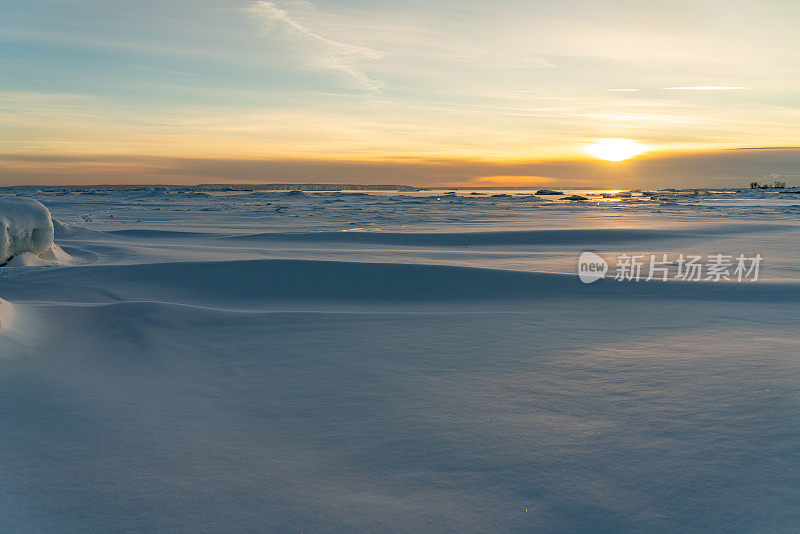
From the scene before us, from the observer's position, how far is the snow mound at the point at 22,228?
Answer: 6875 millimetres

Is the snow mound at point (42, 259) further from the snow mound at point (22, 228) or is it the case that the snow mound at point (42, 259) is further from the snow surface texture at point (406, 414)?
the snow surface texture at point (406, 414)

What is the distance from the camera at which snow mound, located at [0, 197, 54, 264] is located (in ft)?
22.6

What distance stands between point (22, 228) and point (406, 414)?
675cm

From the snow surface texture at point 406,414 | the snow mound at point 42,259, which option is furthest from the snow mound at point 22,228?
the snow surface texture at point 406,414

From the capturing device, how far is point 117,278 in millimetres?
6633

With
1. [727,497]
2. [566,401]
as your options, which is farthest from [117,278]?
[727,497]

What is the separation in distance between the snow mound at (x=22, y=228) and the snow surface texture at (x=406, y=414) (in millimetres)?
1571

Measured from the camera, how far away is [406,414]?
2631 millimetres

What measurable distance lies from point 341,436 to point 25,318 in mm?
2850

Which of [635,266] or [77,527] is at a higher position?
[635,266]

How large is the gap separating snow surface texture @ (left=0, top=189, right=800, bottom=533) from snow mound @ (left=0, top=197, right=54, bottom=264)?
5.15 feet

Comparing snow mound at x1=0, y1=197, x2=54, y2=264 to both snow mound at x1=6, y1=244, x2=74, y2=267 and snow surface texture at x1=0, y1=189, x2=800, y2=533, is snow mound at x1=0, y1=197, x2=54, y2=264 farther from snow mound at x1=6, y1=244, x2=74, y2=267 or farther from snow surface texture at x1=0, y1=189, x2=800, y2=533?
snow surface texture at x1=0, y1=189, x2=800, y2=533

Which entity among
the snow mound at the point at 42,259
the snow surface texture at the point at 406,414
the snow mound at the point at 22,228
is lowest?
the snow surface texture at the point at 406,414

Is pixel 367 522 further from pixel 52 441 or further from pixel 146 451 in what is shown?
pixel 52 441
